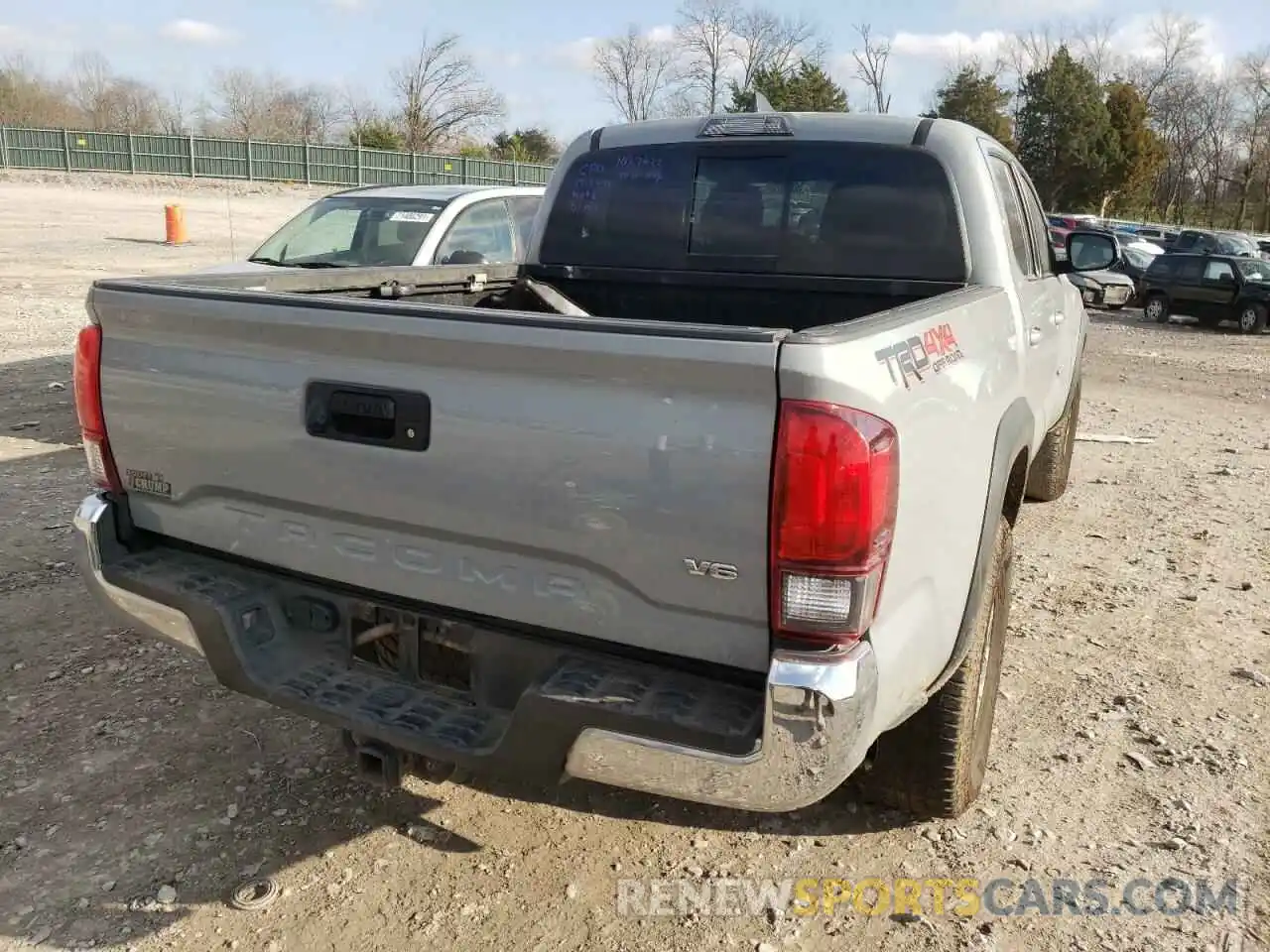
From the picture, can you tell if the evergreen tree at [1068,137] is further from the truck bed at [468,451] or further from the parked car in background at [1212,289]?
the truck bed at [468,451]

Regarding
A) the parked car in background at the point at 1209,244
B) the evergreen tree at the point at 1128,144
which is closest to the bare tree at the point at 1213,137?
the evergreen tree at the point at 1128,144

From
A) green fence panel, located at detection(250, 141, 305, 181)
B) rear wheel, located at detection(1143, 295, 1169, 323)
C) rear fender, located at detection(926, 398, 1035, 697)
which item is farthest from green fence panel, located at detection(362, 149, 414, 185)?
rear fender, located at detection(926, 398, 1035, 697)

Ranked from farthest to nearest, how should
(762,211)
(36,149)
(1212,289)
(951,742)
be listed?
(36,149) → (1212,289) → (762,211) → (951,742)

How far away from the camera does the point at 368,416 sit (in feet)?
8.01

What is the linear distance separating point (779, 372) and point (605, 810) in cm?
183

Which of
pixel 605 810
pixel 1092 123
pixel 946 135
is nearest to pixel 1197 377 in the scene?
pixel 946 135

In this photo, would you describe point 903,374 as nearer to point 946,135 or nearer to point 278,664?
point 278,664

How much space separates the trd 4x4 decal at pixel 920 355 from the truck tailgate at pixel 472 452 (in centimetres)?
32

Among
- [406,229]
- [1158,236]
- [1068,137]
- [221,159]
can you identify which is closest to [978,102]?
[1068,137]

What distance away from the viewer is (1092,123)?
2037 inches

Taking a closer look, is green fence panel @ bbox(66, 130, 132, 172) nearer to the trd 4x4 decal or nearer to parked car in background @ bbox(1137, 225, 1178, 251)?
parked car in background @ bbox(1137, 225, 1178, 251)

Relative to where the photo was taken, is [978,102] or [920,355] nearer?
[920,355]

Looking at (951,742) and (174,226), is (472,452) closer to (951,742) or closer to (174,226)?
(951,742)

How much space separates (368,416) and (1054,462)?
4976 millimetres
